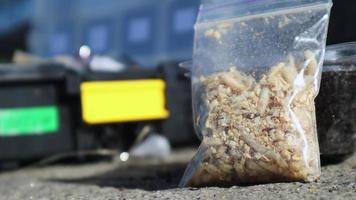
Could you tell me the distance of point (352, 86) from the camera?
2430 mm

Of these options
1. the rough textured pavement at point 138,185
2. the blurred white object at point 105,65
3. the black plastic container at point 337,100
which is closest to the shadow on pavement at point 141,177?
the rough textured pavement at point 138,185

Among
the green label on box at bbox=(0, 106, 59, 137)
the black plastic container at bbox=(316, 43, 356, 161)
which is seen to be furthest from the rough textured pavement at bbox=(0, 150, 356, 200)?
the green label on box at bbox=(0, 106, 59, 137)

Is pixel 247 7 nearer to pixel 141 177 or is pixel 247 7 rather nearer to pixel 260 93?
pixel 260 93

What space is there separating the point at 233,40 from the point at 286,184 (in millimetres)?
562

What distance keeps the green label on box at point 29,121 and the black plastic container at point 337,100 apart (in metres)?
1.93

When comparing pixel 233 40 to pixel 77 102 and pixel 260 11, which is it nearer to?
pixel 260 11

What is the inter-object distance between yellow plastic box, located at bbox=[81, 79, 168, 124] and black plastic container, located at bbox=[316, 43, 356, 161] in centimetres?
178

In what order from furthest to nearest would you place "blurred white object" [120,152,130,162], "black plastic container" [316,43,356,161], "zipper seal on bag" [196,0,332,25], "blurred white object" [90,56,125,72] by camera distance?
"blurred white object" [90,56,125,72]
"blurred white object" [120,152,130,162]
"black plastic container" [316,43,356,161]
"zipper seal on bag" [196,0,332,25]

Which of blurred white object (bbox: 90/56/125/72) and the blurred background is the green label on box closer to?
the blurred background

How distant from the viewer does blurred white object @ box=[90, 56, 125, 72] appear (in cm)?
425

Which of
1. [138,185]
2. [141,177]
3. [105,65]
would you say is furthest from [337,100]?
[105,65]

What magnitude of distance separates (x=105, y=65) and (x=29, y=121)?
0.72 meters

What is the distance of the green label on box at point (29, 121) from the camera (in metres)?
3.81

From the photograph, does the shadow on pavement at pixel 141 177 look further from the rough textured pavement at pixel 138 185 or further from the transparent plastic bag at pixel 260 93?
the transparent plastic bag at pixel 260 93
